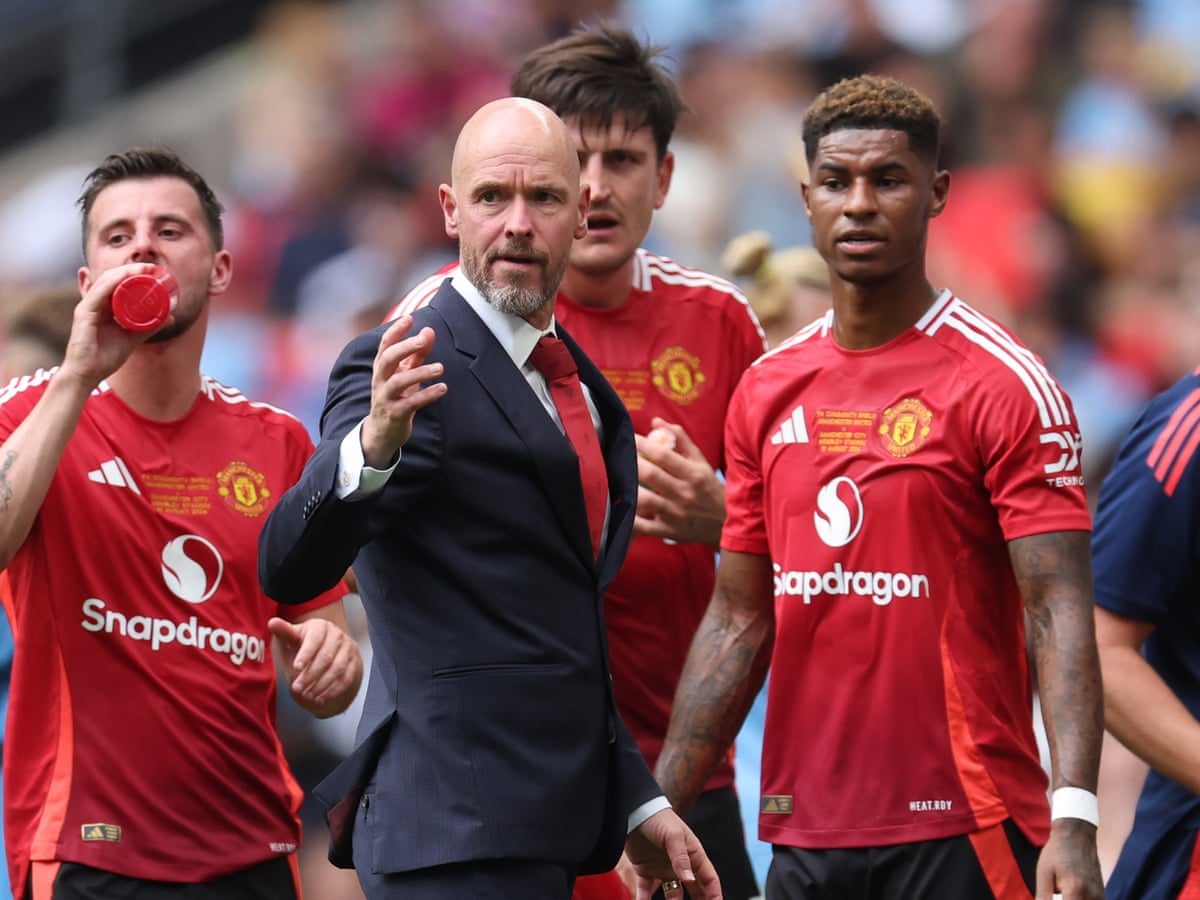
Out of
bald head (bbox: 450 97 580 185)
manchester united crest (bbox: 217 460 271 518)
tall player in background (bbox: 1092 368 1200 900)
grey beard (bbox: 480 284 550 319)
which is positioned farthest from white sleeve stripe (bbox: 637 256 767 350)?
grey beard (bbox: 480 284 550 319)

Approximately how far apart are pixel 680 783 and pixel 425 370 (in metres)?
1.69

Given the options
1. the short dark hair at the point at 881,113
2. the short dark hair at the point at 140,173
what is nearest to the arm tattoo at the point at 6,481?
the short dark hair at the point at 140,173

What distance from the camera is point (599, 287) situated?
517 cm

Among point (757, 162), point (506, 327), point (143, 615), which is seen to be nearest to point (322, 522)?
point (506, 327)

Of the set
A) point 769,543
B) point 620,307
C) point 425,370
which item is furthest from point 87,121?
point 425,370

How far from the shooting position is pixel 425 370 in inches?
120

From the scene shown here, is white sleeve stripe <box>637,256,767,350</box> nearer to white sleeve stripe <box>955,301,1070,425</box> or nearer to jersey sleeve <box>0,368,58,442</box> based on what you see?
white sleeve stripe <box>955,301,1070,425</box>

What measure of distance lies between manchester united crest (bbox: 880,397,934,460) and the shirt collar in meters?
0.99

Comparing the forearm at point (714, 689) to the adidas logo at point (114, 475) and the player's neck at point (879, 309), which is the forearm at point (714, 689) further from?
the adidas logo at point (114, 475)

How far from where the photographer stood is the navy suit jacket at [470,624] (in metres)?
3.33

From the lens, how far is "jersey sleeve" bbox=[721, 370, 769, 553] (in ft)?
14.7

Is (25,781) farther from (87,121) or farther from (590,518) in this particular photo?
(87,121)

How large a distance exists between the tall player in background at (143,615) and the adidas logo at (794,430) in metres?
1.13

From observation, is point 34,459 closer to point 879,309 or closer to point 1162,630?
point 879,309
